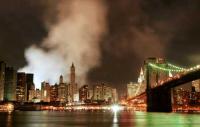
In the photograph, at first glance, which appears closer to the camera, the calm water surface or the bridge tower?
the calm water surface

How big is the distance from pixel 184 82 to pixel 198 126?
136 ft

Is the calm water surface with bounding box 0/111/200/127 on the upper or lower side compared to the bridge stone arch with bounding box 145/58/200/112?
lower

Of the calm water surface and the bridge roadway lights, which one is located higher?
the bridge roadway lights

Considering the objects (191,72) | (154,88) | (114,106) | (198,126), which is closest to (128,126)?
(198,126)

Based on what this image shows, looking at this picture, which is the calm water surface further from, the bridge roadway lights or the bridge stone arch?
the bridge roadway lights

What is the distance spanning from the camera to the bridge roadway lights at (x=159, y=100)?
338ft

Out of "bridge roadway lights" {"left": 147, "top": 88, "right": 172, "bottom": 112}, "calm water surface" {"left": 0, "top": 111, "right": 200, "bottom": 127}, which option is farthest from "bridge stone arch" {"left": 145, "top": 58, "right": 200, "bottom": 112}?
"calm water surface" {"left": 0, "top": 111, "right": 200, "bottom": 127}

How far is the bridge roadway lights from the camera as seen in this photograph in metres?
103

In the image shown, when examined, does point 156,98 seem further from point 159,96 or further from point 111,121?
point 111,121

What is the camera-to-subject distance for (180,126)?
49.8 meters

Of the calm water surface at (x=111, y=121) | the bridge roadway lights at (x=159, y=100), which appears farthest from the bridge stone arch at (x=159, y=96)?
the calm water surface at (x=111, y=121)

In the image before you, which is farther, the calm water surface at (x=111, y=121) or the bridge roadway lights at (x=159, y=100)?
the bridge roadway lights at (x=159, y=100)

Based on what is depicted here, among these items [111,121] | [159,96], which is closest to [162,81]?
[159,96]

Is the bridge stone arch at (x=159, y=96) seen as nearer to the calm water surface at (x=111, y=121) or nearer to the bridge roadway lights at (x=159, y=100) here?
the bridge roadway lights at (x=159, y=100)
